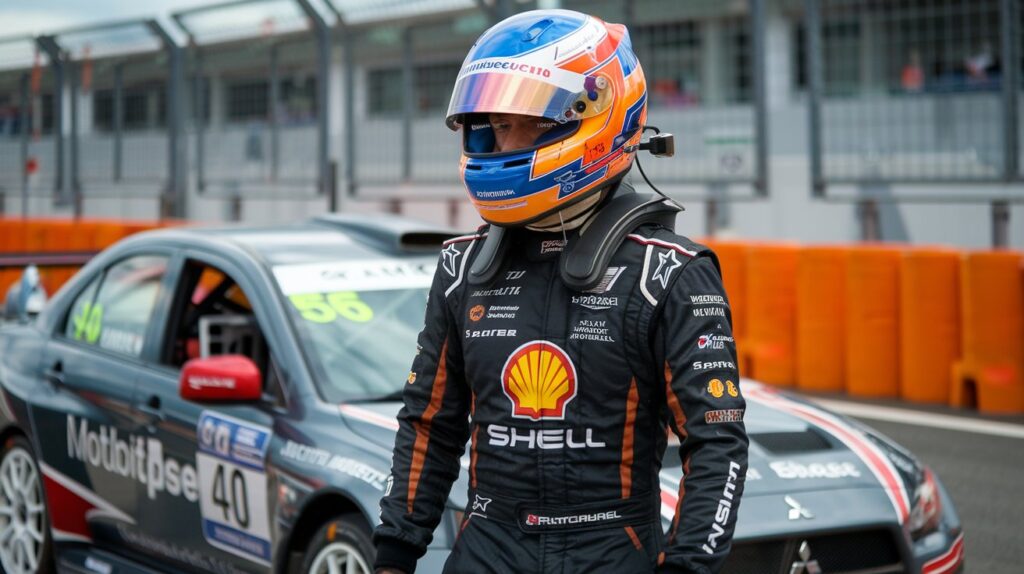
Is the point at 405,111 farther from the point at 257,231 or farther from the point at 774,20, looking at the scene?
the point at 257,231

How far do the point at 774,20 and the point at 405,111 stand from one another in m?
4.44

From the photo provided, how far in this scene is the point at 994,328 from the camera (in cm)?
933

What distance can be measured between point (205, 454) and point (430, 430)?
214 centimetres

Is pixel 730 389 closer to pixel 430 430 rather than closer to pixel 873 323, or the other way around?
pixel 430 430

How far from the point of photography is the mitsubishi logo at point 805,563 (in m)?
4.26

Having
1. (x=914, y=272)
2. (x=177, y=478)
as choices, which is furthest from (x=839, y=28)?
(x=177, y=478)

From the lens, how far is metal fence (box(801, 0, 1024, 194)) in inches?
443

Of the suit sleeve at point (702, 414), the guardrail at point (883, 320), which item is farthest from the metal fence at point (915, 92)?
the suit sleeve at point (702, 414)

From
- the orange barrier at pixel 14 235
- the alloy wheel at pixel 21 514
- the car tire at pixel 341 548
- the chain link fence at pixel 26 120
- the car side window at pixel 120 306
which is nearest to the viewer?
the car tire at pixel 341 548

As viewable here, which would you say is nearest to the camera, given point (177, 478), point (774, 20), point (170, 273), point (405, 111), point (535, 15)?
point (535, 15)

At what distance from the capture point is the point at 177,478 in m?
5.08

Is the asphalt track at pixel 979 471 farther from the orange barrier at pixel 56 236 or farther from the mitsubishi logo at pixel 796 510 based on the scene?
the orange barrier at pixel 56 236

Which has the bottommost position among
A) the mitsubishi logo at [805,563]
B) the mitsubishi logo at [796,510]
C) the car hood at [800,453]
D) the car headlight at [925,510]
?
the mitsubishi logo at [805,563]

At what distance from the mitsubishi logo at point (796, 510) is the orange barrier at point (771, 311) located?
6.26 metres
